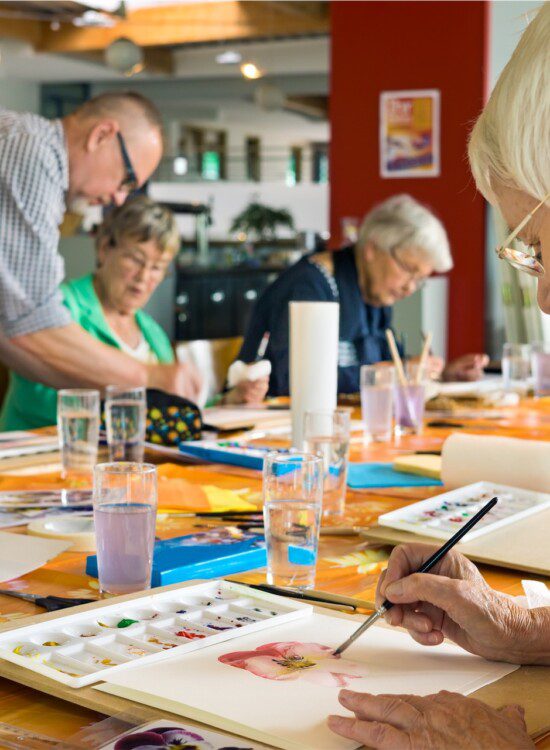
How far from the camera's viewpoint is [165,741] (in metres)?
0.69

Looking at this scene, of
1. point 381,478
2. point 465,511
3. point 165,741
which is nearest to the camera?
point 165,741

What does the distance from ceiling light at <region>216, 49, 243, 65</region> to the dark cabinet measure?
2.86 meters

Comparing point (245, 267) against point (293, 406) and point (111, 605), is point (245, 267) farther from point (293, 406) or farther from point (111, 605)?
point (111, 605)

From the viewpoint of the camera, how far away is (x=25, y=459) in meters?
1.90

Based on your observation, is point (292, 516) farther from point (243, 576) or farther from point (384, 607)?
point (384, 607)

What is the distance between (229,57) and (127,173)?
8.55 metres

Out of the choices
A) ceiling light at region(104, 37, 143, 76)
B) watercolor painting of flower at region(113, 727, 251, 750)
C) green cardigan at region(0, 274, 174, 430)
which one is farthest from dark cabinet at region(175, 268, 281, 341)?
watercolor painting of flower at region(113, 727, 251, 750)

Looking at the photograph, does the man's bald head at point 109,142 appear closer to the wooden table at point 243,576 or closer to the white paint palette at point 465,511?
the wooden table at point 243,576

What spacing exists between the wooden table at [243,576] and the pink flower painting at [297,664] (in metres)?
0.13

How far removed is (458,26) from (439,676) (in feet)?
16.6

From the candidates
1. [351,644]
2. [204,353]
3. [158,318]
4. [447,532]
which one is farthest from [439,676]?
[158,318]

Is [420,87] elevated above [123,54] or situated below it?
below

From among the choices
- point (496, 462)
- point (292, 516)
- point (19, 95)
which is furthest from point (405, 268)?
point (19, 95)

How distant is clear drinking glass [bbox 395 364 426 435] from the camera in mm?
2334
